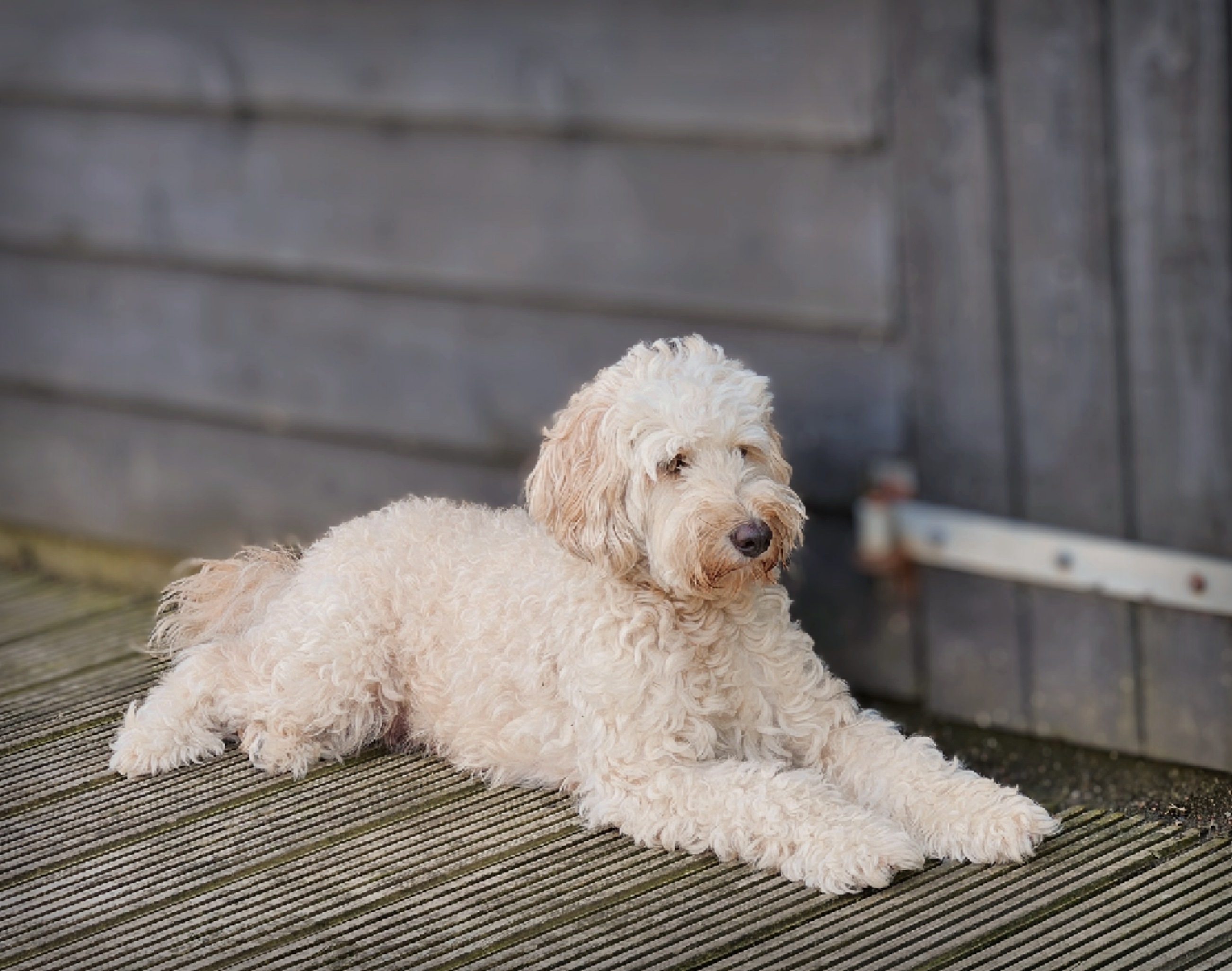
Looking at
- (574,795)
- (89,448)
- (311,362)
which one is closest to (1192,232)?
(574,795)

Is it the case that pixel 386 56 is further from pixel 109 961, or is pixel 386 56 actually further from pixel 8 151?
pixel 109 961

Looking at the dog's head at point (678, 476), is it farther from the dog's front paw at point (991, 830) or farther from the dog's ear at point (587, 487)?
the dog's front paw at point (991, 830)

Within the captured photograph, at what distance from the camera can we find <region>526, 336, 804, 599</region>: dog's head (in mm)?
2941

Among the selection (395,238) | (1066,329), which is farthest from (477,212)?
(1066,329)

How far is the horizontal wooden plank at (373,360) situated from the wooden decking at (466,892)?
118 centimetres

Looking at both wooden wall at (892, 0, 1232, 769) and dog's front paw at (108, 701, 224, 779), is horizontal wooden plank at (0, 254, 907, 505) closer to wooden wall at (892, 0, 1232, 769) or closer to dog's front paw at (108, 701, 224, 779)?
wooden wall at (892, 0, 1232, 769)

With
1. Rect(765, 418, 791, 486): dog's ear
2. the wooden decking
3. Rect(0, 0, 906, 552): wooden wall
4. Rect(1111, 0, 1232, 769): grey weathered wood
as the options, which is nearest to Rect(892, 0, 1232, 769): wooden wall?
Rect(1111, 0, 1232, 769): grey weathered wood

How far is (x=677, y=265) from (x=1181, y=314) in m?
1.15

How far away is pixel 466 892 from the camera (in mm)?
2973

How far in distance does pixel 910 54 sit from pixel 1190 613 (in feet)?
4.10

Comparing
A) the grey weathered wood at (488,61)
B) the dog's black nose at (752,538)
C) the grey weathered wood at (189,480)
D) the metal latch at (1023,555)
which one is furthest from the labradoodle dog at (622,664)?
the grey weathered wood at (189,480)

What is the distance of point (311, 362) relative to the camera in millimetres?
4852

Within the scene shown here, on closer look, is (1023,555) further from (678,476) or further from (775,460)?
(678,476)

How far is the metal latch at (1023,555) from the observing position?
3.63m
